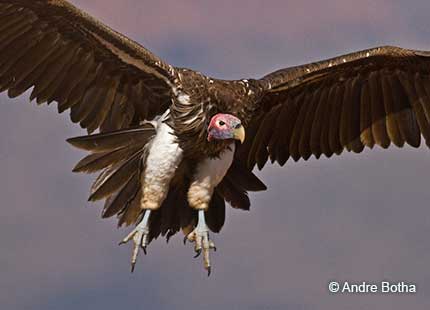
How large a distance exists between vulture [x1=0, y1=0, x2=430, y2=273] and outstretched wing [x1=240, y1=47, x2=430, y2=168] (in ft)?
0.37

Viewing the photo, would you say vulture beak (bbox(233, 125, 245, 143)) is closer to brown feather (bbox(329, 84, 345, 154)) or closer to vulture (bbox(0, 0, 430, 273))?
vulture (bbox(0, 0, 430, 273))

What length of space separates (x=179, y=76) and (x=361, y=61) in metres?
2.23

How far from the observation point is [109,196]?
44.1 ft

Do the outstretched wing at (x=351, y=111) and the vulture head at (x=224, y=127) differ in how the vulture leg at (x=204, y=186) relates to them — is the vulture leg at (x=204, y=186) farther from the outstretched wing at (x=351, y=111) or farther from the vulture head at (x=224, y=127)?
the outstretched wing at (x=351, y=111)

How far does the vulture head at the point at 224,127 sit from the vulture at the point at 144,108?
0.5 inches

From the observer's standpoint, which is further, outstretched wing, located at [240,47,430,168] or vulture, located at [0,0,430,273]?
outstretched wing, located at [240,47,430,168]

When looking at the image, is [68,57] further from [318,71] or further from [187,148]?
[318,71]

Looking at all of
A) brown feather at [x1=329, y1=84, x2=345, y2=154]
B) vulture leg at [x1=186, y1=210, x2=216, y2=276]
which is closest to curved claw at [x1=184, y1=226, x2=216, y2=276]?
vulture leg at [x1=186, y1=210, x2=216, y2=276]

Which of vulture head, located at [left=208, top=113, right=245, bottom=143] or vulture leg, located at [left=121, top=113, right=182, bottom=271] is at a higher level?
vulture head, located at [left=208, top=113, right=245, bottom=143]

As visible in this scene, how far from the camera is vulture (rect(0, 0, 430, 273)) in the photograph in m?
13.1

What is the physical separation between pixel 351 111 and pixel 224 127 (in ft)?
8.53

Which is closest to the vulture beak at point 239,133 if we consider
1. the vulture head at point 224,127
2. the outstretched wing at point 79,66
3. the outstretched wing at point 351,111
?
the vulture head at point 224,127

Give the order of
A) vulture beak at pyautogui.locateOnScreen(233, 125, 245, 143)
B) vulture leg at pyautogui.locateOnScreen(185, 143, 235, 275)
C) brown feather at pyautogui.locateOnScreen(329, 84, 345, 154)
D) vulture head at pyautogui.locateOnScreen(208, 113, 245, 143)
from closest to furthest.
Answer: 1. vulture head at pyautogui.locateOnScreen(208, 113, 245, 143)
2. vulture beak at pyautogui.locateOnScreen(233, 125, 245, 143)
3. vulture leg at pyautogui.locateOnScreen(185, 143, 235, 275)
4. brown feather at pyautogui.locateOnScreen(329, 84, 345, 154)

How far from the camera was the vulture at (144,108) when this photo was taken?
13109 millimetres
